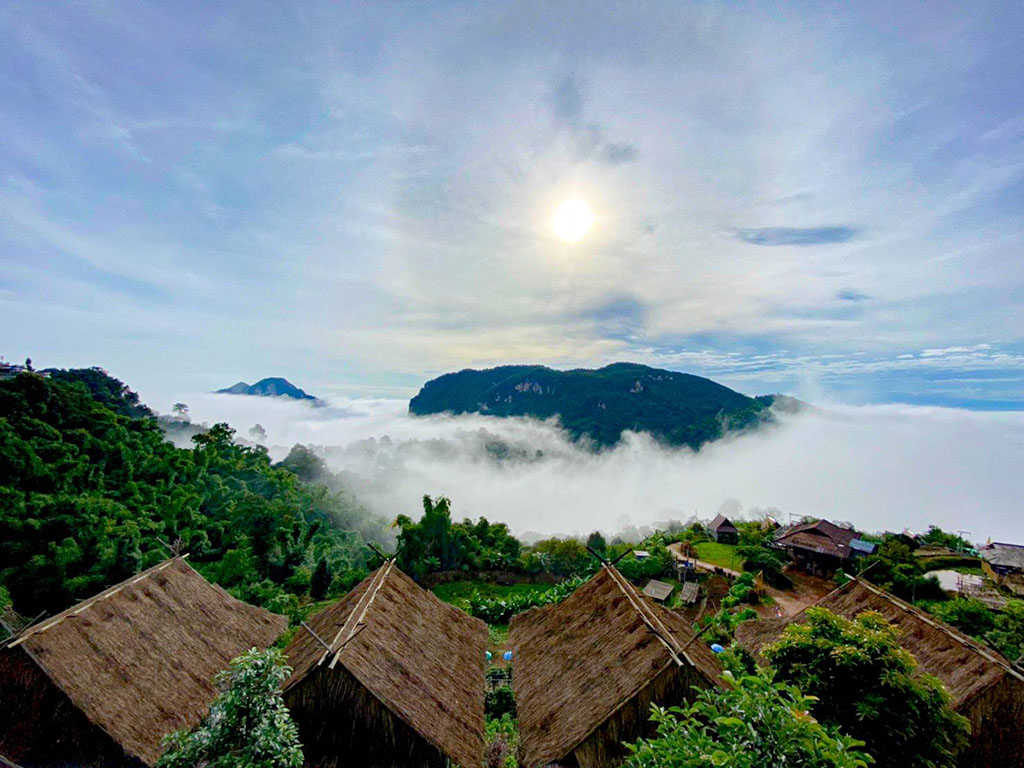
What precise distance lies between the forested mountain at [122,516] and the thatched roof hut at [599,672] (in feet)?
39.5

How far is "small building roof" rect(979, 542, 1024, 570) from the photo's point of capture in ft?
98.9

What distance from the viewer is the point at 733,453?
115812 mm

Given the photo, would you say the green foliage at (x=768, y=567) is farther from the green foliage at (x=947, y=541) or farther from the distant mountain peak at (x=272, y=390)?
the distant mountain peak at (x=272, y=390)

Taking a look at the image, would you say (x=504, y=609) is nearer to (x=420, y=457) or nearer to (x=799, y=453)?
(x=420, y=457)

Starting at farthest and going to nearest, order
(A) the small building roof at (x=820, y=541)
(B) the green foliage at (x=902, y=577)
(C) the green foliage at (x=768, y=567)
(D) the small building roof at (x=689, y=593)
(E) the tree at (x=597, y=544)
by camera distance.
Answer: (E) the tree at (x=597, y=544) < (A) the small building roof at (x=820, y=541) < (C) the green foliage at (x=768, y=567) < (D) the small building roof at (x=689, y=593) < (B) the green foliage at (x=902, y=577)

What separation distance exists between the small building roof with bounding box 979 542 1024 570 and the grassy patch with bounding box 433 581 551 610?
2771cm

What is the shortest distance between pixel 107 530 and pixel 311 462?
46.7m

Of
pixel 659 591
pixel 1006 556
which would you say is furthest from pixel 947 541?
pixel 659 591

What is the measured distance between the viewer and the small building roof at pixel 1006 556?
30.2 m

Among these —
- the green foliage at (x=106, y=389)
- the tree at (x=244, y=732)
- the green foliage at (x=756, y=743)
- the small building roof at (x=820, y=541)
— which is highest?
the green foliage at (x=106, y=389)

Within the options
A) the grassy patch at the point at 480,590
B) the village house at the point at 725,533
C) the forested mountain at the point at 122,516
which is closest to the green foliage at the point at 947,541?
the village house at the point at 725,533

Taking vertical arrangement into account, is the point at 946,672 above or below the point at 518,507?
above

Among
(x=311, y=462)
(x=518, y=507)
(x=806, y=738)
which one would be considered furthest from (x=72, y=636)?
(x=518, y=507)

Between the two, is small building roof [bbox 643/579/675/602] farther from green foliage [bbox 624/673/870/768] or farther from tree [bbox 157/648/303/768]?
green foliage [bbox 624/673/870/768]
